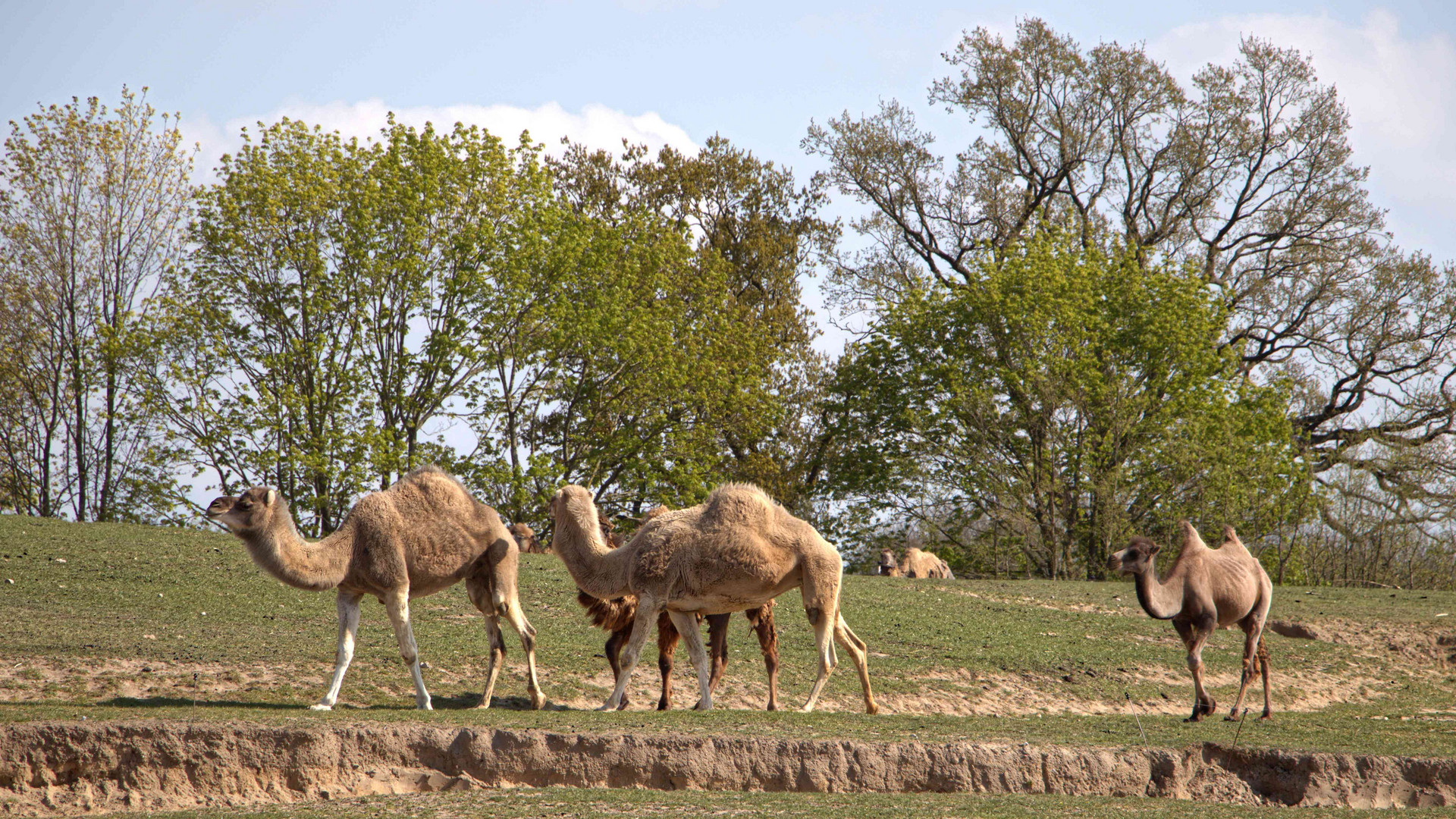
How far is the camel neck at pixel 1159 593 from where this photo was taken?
12.2m

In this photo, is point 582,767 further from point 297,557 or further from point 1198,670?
point 1198,670

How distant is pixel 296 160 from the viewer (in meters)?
31.2

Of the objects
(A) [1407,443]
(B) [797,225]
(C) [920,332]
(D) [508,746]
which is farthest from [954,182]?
(D) [508,746]

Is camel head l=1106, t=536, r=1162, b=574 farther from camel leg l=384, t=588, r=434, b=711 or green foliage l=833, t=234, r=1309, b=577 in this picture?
green foliage l=833, t=234, r=1309, b=577

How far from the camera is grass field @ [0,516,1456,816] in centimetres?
1141

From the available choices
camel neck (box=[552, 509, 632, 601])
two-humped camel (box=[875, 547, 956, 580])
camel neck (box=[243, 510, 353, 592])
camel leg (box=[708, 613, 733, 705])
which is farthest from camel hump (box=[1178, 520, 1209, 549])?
two-humped camel (box=[875, 547, 956, 580])

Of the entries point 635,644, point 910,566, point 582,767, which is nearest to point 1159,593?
point 635,644

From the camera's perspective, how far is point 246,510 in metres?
11.2

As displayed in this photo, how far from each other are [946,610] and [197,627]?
11.8 metres

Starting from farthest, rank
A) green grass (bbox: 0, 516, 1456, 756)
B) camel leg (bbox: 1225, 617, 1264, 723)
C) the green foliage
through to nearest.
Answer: the green foliage → camel leg (bbox: 1225, 617, 1264, 723) → green grass (bbox: 0, 516, 1456, 756)

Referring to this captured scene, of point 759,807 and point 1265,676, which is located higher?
point 1265,676

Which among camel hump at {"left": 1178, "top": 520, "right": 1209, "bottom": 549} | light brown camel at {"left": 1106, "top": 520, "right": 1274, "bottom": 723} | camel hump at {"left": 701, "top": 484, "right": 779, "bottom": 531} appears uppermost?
camel hump at {"left": 701, "top": 484, "right": 779, "bottom": 531}

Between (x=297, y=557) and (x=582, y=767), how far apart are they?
3.51 m

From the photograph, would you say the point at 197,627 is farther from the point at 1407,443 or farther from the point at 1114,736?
the point at 1407,443
